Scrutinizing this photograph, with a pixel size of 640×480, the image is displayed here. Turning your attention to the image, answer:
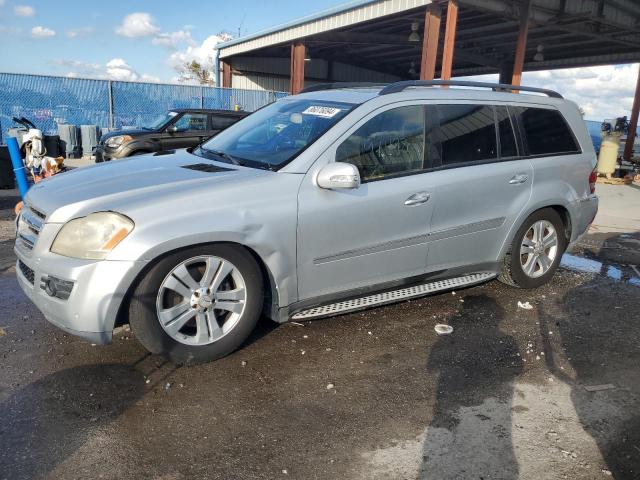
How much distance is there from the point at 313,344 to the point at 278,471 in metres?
1.34

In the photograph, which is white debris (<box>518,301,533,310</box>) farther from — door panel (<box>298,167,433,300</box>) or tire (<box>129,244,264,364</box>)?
tire (<box>129,244,264,364</box>)

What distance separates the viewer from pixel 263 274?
3348mm

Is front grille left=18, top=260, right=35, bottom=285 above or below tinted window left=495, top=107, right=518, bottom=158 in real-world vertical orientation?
below

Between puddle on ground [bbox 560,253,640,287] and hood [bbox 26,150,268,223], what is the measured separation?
4.14 m

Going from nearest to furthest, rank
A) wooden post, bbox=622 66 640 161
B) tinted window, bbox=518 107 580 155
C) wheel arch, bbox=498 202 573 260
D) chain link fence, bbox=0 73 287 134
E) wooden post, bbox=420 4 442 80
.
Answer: wheel arch, bbox=498 202 573 260
tinted window, bbox=518 107 580 155
wooden post, bbox=420 4 442 80
chain link fence, bbox=0 73 287 134
wooden post, bbox=622 66 640 161

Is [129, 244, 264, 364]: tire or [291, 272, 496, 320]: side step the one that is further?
[291, 272, 496, 320]: side step

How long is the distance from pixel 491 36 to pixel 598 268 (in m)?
18.5

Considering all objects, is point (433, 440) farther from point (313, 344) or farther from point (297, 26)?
point (297, 26)

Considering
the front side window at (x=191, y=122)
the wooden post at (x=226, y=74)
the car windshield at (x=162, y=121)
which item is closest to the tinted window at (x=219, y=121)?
the front side window at (x=191, y=122)

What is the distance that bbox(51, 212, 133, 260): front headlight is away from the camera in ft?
9.27

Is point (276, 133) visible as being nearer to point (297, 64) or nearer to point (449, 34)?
point (449, 34)

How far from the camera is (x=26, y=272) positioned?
320 cm

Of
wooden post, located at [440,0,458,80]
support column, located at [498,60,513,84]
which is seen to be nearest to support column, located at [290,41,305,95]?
wooden post, located at [440,0,458,80]

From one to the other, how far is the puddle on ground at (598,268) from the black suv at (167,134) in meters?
6.58
